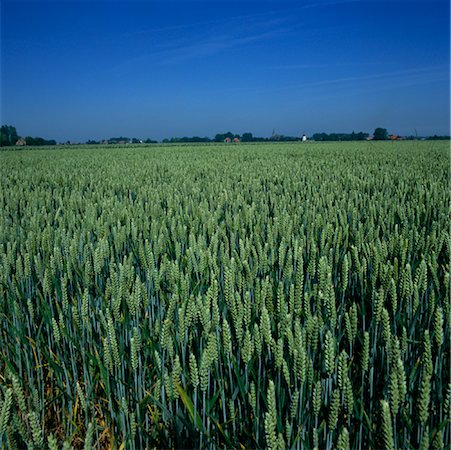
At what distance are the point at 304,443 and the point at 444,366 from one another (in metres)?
0.47

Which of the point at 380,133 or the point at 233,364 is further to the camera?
the point at 380,133

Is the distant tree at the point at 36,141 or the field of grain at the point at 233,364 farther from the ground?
the distant tree at the point at 36,141

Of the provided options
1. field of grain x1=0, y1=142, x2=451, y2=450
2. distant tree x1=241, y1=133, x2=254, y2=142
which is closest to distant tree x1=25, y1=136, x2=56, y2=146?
distant tree x1=241, y1=133, x2=254, y2=142

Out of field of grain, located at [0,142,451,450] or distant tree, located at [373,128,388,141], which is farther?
distant tree, located at [373,128,388,141]

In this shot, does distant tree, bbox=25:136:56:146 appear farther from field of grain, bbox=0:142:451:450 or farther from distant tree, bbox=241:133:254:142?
field of grain, bbox=0:142:451:450

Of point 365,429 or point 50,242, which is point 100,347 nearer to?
point 365,429

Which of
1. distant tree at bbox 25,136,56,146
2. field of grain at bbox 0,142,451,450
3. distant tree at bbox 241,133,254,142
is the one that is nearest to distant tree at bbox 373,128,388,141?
distant tree at bbox 241,133,254,142

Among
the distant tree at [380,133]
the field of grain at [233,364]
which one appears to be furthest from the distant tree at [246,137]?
→ the field of grain at [233,364]

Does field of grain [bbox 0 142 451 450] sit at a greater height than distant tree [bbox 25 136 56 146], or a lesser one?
lesser

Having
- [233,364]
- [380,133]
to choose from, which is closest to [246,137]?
[380,133]

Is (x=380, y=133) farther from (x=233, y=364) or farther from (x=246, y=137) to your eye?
(x=233, y=364)

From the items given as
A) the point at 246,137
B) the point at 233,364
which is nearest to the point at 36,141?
the point at 246,137

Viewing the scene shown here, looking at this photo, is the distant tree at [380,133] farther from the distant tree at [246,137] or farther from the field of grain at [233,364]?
the field of grain at [233,364]

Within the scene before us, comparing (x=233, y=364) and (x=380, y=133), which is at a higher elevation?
(x=380, y=133)
